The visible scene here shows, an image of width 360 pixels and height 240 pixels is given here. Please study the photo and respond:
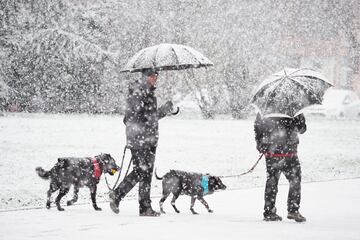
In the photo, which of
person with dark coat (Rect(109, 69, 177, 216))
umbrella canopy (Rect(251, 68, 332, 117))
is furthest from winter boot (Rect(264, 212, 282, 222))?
person with dark coat (Rect(109, 69, 177, 216))

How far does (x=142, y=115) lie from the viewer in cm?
803

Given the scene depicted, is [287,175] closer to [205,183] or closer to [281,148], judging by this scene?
[281,148]

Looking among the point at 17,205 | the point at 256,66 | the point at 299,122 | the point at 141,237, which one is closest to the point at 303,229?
the point at 299,122

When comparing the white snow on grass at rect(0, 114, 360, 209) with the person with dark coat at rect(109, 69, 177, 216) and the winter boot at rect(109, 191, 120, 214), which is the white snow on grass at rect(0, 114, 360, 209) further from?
the person with dark coat at rect(109, 69, 177, 216)

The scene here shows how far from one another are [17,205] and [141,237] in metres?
3.63

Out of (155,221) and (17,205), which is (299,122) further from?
(17,205)

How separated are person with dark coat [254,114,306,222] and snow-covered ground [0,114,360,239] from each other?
0.40 metres

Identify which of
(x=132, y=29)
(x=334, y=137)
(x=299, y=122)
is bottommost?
(x=334, y=137)

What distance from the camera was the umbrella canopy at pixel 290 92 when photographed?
7617mm

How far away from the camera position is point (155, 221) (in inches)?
309

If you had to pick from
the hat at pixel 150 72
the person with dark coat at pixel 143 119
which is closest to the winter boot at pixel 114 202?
the person with dark coat at pixel 143 119

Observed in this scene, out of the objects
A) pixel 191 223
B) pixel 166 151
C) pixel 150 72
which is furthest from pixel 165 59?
pixel 166 151

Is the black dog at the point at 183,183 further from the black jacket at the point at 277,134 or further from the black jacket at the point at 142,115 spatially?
the black jacket at the point at 277,134

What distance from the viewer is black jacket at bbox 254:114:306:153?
25.4 feet
